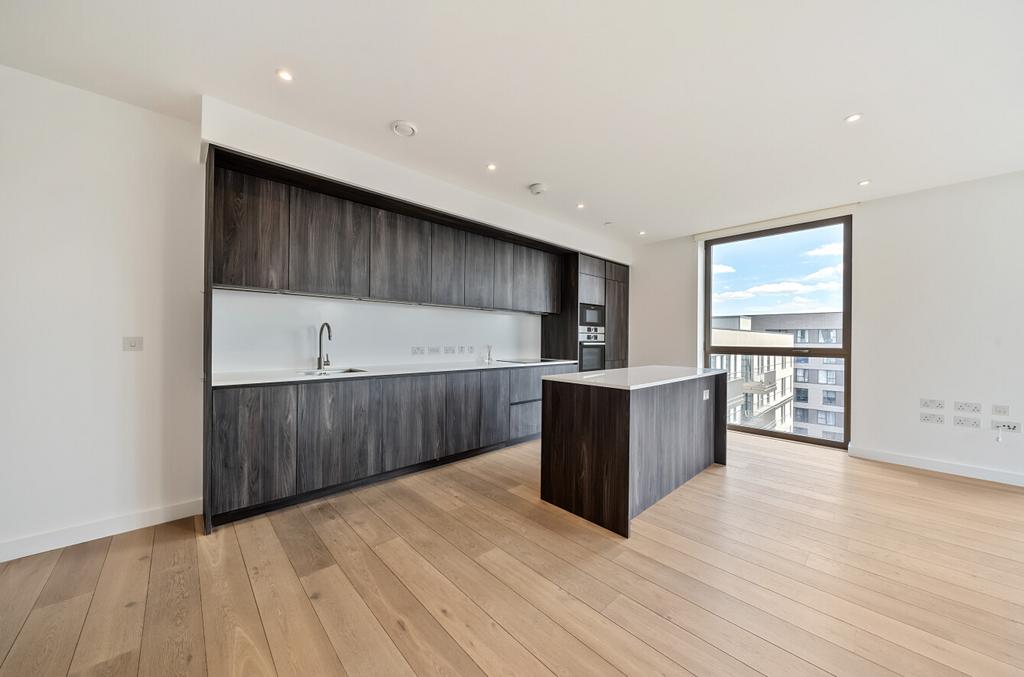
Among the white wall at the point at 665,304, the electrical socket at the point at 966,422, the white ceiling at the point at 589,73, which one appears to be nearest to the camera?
the white ceiling at the point at 589,73

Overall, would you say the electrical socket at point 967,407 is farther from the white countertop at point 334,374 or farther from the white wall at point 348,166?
the white wall at point 348,166

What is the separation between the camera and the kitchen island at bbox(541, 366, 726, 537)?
2305mm

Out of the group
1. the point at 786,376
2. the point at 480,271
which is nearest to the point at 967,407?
the point at 786,376

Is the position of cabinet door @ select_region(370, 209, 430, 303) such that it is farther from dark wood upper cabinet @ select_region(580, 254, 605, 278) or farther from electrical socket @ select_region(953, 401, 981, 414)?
electrical socket @ select_region(953, 401, 981, 414)

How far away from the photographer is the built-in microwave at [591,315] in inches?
198

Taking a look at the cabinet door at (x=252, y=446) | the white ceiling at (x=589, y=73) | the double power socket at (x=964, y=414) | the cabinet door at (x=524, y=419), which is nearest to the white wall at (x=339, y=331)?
Answer: the cabinet door at (x=252, y=446)

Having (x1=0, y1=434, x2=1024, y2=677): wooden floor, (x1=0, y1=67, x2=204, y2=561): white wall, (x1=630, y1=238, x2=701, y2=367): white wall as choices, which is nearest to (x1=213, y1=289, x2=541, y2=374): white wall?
(x1=0, y1=67, x2=204, y2=561): white wall

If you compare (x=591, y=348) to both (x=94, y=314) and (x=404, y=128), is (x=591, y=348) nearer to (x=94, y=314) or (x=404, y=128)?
(x=404, y=128)

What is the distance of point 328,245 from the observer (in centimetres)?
292

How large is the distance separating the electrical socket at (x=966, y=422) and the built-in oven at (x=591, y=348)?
3.36 meters

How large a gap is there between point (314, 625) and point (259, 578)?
1.68 ft

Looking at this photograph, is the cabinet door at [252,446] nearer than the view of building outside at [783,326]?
Yes

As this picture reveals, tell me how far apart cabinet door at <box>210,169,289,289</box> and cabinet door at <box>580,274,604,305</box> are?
3408mm

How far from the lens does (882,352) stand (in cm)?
375
